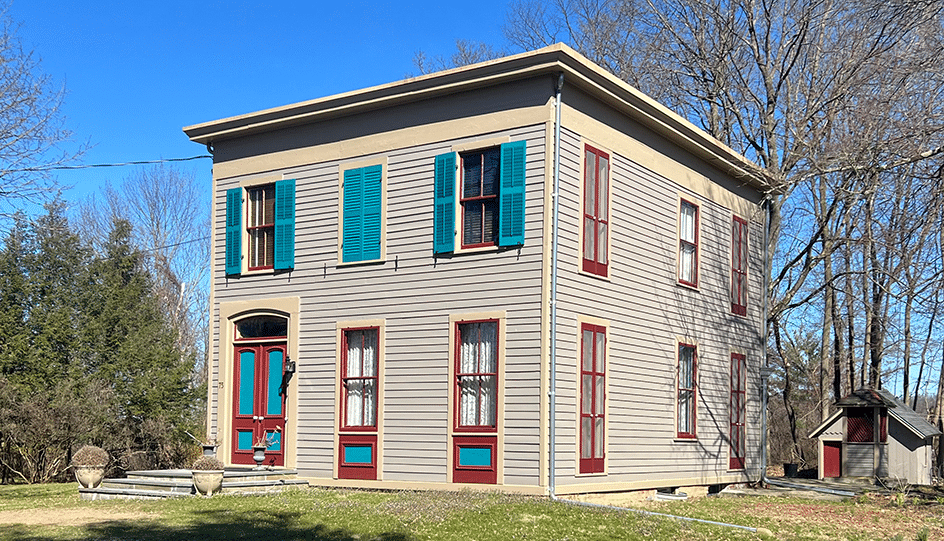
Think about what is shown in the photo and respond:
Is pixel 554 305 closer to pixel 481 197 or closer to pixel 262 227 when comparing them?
pixel 481 197

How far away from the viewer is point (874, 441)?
28.0m

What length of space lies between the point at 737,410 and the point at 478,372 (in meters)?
8.90

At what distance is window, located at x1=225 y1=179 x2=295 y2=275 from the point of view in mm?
20609

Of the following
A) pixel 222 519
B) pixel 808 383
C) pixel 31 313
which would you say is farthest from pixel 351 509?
pixel 808 383

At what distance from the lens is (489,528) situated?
44.5 feet

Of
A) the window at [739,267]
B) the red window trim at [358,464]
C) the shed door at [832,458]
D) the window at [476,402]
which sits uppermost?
the window at [739,267]

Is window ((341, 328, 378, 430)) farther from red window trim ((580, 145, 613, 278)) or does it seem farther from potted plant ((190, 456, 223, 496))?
red window trim ((580, 145, 613, 278))

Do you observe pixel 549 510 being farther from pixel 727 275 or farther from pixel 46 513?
pixel 727 275

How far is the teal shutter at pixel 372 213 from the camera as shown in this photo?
1920 cm

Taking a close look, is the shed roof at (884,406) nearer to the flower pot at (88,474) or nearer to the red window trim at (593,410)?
the red window trim at (593,410)

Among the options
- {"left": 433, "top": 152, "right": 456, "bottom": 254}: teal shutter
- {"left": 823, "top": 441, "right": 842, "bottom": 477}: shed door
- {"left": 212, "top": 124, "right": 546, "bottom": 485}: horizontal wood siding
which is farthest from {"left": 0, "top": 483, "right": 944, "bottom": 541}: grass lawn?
{"left": 823, "top": 441, "right": 842, "bottom": 477}: shed door

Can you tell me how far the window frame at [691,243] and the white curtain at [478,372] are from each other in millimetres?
5703

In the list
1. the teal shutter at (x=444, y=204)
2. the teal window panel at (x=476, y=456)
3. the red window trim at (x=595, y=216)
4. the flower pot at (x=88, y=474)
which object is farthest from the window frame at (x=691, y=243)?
the flower pot at (x=88, y=474)

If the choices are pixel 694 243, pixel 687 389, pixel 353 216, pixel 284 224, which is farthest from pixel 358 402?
pixel 694 243
